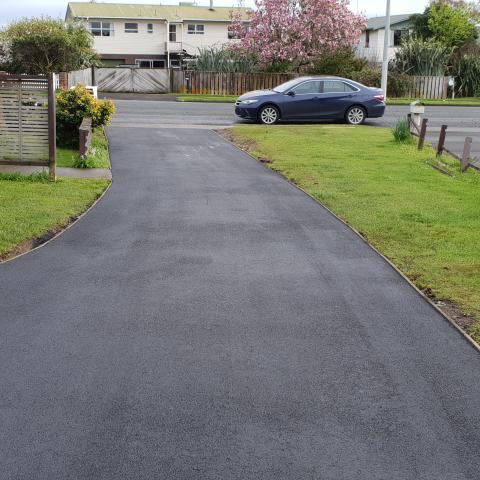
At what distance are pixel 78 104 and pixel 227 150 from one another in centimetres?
377

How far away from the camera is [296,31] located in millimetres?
44469

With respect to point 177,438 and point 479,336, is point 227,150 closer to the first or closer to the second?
point 479,336

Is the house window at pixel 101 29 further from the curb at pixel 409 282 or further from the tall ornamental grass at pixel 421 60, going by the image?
the curb at pixel 409 282

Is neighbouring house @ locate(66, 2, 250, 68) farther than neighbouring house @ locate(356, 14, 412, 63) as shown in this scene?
Yes

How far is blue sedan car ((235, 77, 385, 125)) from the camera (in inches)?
981

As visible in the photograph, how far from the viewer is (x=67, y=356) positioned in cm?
573

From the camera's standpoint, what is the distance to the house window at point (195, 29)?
62.5 metres

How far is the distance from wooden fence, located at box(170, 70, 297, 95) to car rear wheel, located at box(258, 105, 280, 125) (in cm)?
1750

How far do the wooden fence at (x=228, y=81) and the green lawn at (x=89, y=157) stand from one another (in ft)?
80.2

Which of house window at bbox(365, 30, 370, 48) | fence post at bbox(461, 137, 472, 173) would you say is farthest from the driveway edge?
house window at bbox(365, 30, 370, 48)

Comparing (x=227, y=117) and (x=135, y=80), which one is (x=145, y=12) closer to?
(x=135, y=80)

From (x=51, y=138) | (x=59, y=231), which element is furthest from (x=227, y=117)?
(x=59, y=231)

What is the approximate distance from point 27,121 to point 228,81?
29908 mm

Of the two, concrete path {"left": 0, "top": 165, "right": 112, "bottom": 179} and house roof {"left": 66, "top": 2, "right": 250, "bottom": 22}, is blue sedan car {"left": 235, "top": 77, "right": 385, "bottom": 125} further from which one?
house roof {"left": 66, "top": 2, "right": 250, "bottom": 22}
